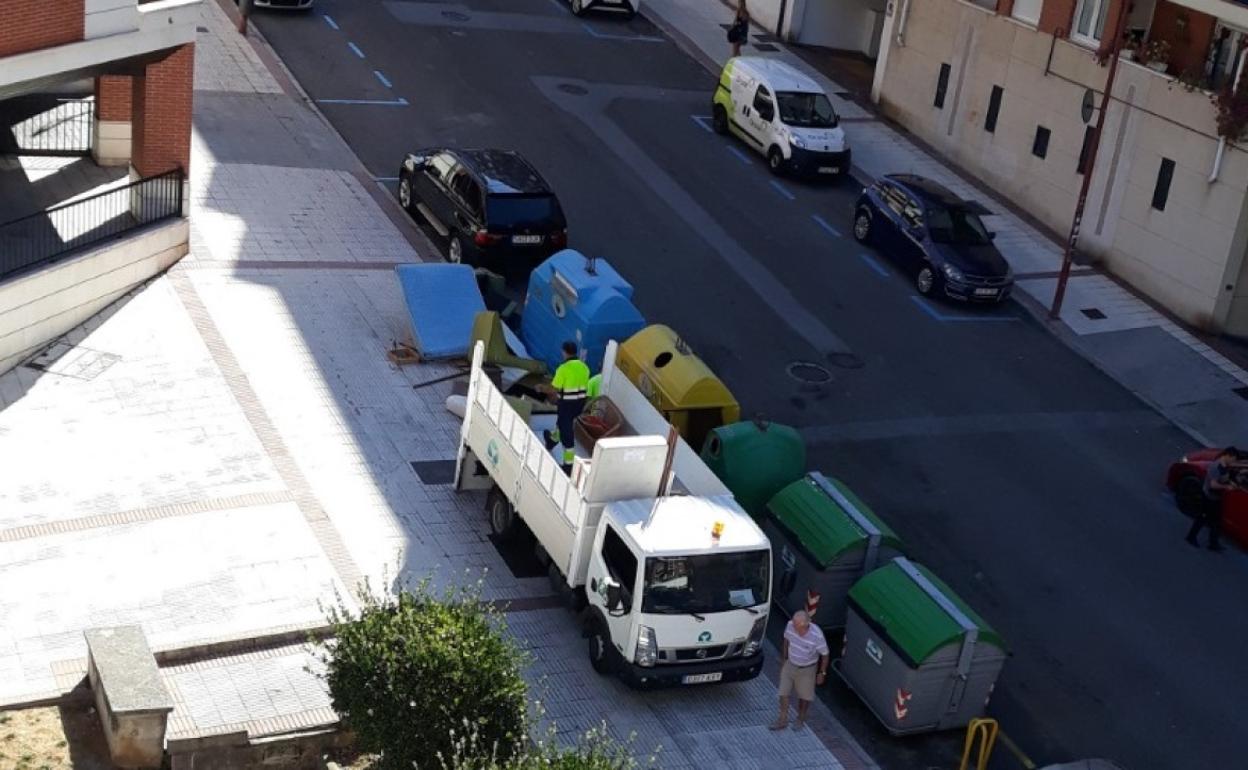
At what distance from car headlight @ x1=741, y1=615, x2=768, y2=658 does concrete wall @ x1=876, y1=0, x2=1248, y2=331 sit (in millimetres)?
15332

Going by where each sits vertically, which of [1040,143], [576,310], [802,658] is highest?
[1040,143]

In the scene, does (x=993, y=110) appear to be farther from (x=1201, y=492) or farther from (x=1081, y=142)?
(x=1201, y=492)

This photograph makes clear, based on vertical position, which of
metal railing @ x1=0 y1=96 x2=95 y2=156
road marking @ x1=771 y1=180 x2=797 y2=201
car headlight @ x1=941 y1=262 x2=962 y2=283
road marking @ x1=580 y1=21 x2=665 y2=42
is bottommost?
road marking @ x1=771 y1=180 x2=797 y2=201

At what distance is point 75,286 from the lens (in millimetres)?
24031

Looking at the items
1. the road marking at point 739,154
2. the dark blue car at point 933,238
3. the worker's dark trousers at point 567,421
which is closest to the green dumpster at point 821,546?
the worker's dark trousers at point 567,421

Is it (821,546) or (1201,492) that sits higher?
(821,546)

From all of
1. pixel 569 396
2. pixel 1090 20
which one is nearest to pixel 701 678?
pixel 569 396

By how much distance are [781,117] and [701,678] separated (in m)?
18.8

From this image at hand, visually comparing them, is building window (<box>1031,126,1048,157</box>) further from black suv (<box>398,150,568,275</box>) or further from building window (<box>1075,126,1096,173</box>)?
black suv (<box>398,150,568,275</box>)

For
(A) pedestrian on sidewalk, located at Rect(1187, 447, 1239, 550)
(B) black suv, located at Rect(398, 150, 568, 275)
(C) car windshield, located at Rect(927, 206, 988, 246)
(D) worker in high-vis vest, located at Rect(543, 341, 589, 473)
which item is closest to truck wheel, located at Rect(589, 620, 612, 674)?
(D) worker in high-vis vest, located at Rect(543, 341, 589, 473)

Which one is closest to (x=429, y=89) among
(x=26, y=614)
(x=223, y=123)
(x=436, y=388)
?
(x=223, y=123)

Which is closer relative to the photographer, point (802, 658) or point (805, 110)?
point (802, 658)

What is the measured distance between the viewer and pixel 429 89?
36.3m

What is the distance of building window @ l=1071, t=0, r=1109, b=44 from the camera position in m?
32.7
